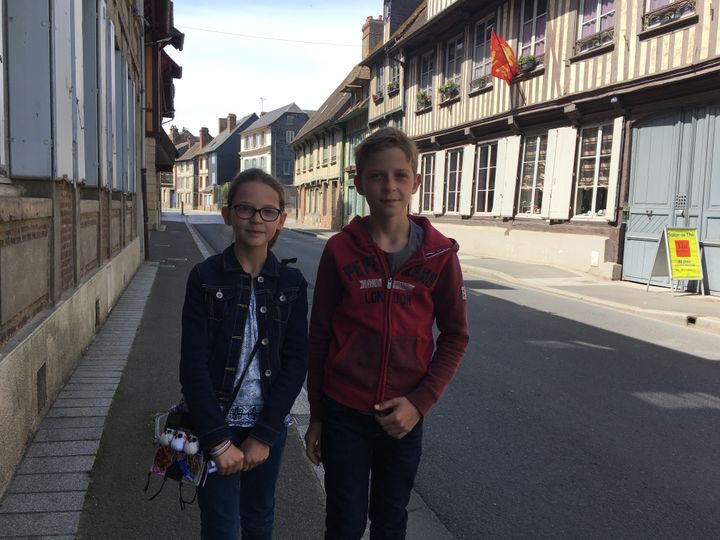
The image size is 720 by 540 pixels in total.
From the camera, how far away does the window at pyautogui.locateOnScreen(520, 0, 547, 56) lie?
48.8 feet

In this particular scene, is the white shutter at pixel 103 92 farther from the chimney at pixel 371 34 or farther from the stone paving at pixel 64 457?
the chimney at pixel 371 34

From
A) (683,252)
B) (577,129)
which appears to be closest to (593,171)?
(577,129)

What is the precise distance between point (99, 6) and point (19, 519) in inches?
242

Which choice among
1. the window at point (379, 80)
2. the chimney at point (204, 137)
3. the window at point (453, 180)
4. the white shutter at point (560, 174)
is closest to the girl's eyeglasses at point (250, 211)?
the white shutter at point (560, 174)

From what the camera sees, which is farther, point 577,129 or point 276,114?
point 276,114

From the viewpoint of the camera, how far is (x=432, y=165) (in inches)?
846

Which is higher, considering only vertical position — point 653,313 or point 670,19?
point 670,19

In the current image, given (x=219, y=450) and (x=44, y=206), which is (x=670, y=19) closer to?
(x=44, y=206)

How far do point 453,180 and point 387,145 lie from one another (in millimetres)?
18558

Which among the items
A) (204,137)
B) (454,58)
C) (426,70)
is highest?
(204,137)

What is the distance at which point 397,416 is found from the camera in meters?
1.90

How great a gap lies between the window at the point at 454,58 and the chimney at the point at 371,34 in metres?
11.9

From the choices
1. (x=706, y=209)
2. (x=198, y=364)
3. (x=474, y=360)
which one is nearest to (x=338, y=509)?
(x=198, y=364)

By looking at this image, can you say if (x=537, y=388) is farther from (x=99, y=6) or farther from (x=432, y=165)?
(x=432, y=165)
